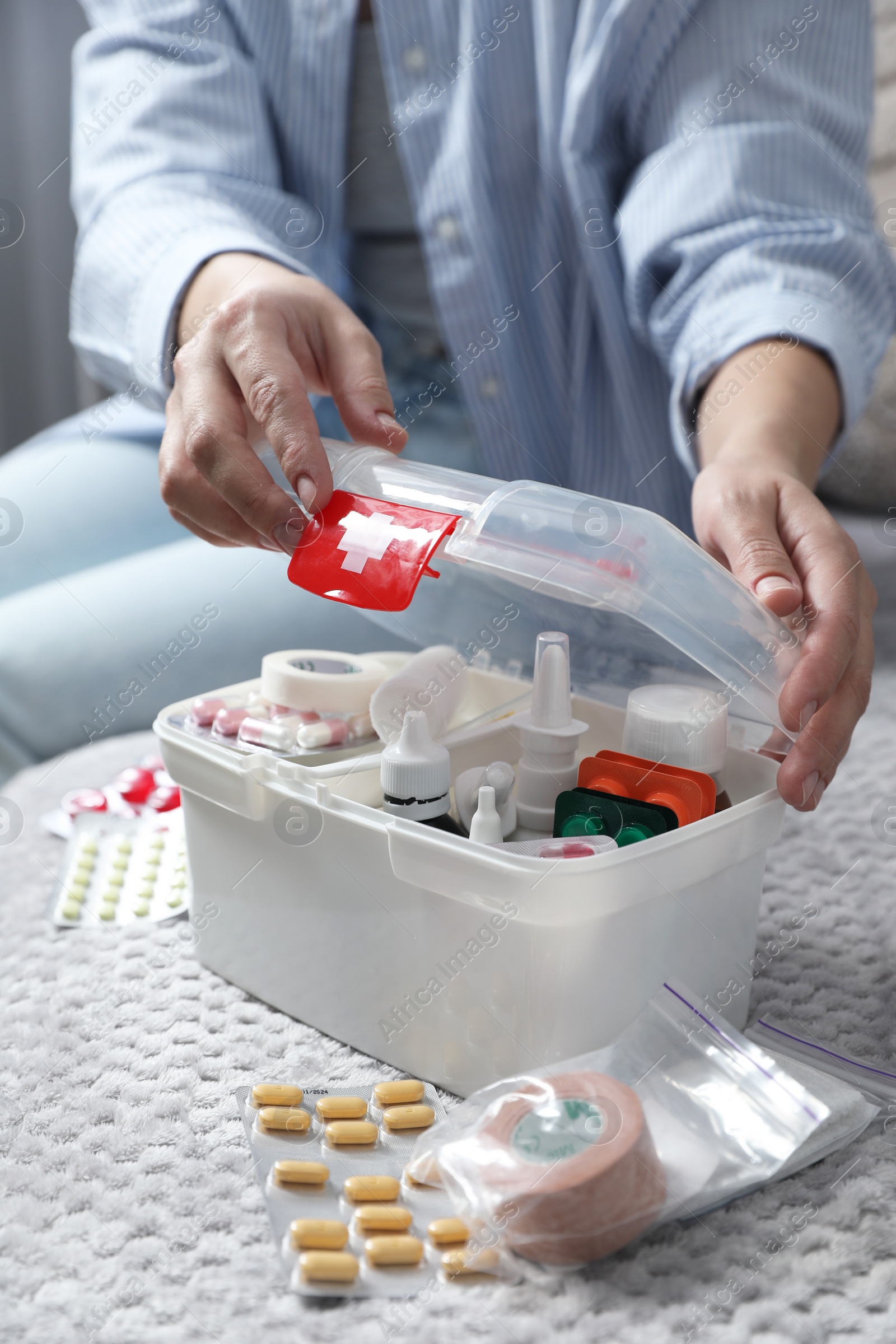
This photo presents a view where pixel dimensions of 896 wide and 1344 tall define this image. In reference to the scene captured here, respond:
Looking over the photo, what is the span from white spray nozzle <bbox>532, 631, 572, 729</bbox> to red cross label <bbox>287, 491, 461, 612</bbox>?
64 mm

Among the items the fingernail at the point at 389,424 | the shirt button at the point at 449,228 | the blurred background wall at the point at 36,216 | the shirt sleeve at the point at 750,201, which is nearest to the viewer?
the fingernail at the point at 389,424

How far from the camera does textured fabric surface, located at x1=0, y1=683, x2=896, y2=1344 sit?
0.32 metres

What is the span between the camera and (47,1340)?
1.03 feet

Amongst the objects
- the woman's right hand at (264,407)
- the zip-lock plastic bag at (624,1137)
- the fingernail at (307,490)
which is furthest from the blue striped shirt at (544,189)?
the zip-lock plastic bag at (624,1137)

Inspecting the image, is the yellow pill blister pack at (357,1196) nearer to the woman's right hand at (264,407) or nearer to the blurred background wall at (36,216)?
the woman's right hand at (264,407)

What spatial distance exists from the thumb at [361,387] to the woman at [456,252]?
14mm

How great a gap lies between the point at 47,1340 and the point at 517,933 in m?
0.19

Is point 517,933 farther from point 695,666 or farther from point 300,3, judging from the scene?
point 300,3

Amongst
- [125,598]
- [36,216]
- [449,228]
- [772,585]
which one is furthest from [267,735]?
[36,216]

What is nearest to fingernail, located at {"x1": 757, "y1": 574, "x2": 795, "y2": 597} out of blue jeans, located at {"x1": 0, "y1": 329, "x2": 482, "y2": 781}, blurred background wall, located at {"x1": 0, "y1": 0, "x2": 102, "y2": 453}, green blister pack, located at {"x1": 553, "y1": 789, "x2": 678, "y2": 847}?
green blister pack, located at {"x1": 553, "y1": 789, "x2": 678, "y2": 847}

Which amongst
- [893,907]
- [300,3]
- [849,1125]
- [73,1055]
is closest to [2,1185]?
[73,1055]

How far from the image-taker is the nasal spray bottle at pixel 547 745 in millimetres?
453

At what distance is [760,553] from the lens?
464mm

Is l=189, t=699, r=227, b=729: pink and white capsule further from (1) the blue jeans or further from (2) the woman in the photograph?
(1) the blue jeans
